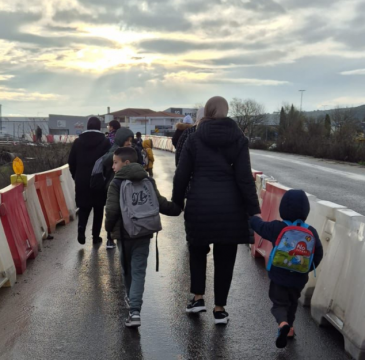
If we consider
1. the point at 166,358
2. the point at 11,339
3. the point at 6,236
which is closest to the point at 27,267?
the point at 6,236

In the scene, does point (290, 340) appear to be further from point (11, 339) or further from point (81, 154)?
point (81, 154)

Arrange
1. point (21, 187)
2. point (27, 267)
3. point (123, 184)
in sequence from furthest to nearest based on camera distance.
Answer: point (21, 187), point (27, 267), point (123, 184)

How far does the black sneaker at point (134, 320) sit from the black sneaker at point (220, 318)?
685 mm

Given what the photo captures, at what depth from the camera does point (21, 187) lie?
6.87m

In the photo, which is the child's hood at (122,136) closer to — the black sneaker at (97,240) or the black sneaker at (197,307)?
the black sneaker at (97,240)

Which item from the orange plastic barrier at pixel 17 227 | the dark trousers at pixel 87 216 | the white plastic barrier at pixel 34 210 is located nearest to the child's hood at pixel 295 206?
the orange plastic barrier at pixel 17 227

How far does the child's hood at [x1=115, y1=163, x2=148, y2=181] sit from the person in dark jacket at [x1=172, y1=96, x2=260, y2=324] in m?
0.34

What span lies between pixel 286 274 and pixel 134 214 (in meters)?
1.36

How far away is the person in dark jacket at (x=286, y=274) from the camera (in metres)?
3.89

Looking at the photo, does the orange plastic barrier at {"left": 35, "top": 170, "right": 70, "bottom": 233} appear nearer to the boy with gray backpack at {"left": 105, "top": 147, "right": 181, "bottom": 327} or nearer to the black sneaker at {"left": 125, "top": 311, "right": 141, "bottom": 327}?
the boy with gray backpack at {"left": 105, "top": 147, "right": 181, "bottom": 327}

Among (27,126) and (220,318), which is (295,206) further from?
(27,126)

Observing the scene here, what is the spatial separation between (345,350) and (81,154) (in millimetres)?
4731

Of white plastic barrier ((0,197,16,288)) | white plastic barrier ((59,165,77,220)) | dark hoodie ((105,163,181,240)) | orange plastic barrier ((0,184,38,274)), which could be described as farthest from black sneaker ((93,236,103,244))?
dark hoodie ((105,163,181,240))

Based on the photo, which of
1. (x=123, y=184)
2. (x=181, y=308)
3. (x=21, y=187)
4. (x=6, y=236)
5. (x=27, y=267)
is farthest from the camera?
(x=21, y=187)
